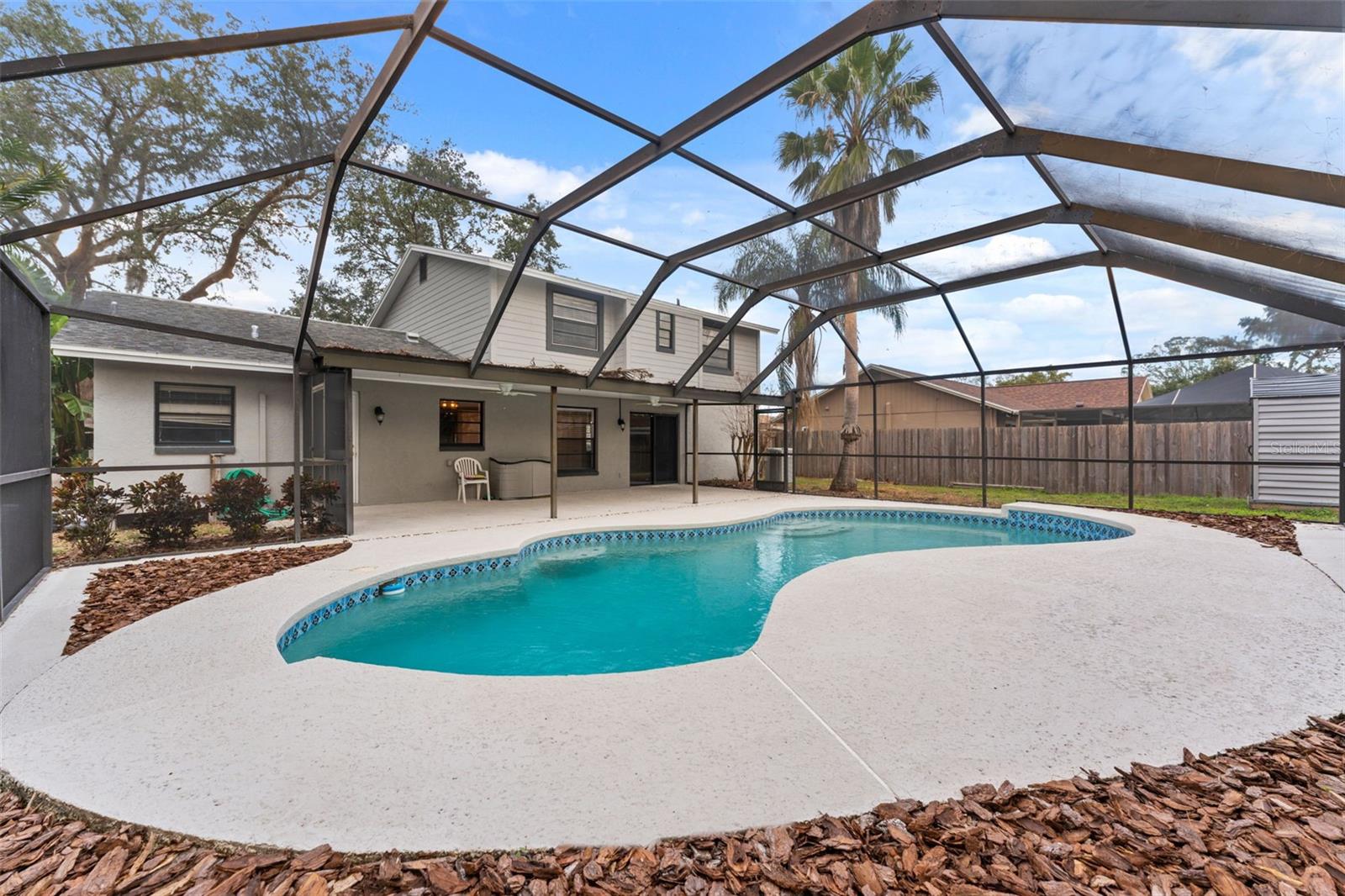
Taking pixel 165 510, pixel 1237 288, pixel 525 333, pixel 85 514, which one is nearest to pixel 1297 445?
pixel 1237 288

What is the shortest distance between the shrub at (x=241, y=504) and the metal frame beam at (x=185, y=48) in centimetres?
439

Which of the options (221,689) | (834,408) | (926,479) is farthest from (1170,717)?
(834,408)

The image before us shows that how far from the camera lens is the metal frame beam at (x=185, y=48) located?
2.86 m

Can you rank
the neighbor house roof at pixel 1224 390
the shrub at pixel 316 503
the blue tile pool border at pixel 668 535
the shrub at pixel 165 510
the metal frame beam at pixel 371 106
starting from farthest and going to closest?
the neighbor house roof at pixel 1224 390, the shrub at pixel 316 503, the shrub at pixel 165 510, the blue tile pool border at pixel 668 535, the metal frame beam at pixel 371 106

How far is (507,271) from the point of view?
10.1m

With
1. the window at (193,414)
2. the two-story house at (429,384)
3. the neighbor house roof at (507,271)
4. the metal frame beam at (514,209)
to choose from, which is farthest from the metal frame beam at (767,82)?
the window at (193,414)

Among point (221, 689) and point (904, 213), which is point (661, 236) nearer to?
point (904, 213)

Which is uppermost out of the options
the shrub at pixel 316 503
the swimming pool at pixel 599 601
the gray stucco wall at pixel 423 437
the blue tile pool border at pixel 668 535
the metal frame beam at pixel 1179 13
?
the metal frame beam at pixel 1179 13

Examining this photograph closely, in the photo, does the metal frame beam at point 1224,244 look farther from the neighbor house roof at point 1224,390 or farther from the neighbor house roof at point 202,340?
the neighbor house roof at point 1224,390

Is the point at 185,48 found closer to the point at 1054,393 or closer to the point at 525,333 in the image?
the point at 525,333

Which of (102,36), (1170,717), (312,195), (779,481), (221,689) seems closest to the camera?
(1170,717)

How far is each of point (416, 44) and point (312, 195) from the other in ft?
9.96

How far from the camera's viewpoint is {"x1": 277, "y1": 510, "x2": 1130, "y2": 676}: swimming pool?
3.93 metres

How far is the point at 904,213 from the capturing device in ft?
21.5
